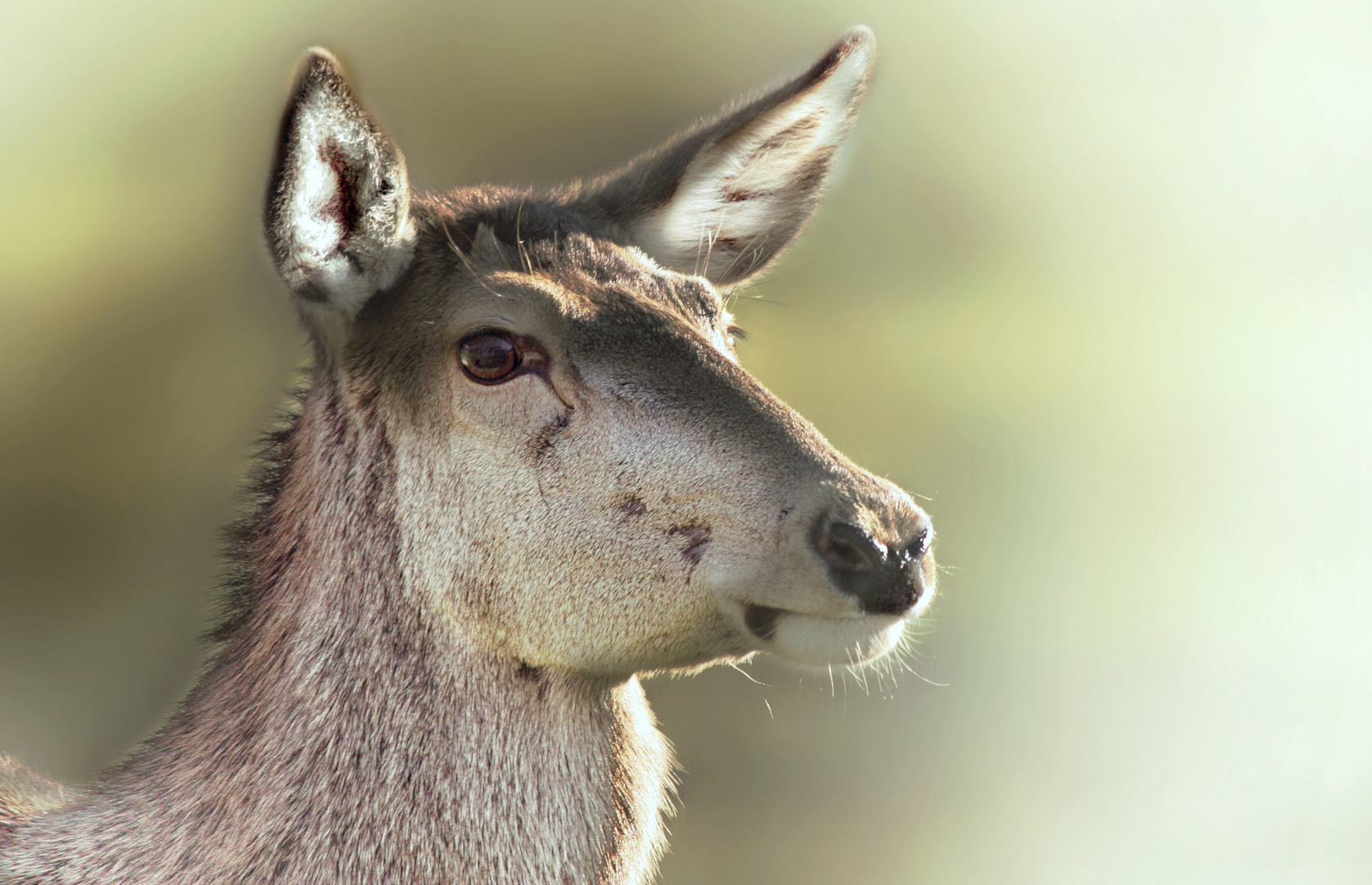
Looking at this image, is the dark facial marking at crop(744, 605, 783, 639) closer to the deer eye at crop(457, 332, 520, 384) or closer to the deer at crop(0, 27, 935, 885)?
the deer at crop(0, 27, 935, 885)

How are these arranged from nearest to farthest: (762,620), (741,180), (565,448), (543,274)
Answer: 1. (762,620)
2. (565,448)
3. (543,274)
4. (741,180)

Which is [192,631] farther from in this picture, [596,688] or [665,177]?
[665,177]

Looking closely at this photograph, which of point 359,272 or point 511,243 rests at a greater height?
point 511,243

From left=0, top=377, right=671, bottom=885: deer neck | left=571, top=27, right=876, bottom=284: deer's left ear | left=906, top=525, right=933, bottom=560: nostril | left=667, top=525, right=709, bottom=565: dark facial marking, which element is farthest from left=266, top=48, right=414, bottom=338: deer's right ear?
left=906, top=525, right=933, bottom=560: nostril

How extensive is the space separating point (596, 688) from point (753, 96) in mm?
1459

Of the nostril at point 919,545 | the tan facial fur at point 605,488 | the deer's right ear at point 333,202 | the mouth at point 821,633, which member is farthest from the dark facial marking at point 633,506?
the deer's right ear at point 333,202

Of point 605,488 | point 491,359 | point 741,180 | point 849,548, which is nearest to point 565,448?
point 605,488

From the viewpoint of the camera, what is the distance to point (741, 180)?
2.48 metres

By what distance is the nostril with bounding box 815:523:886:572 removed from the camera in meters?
1.60

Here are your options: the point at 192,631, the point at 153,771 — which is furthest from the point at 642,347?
Result: the point at 192,631

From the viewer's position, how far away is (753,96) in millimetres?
2305

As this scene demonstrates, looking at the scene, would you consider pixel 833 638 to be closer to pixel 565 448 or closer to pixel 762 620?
pixel 762 620

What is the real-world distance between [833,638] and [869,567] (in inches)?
6.5

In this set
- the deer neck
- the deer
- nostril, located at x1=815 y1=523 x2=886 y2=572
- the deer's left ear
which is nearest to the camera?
nostril, located at x1=815 y1=523 x2=886 y2=572
